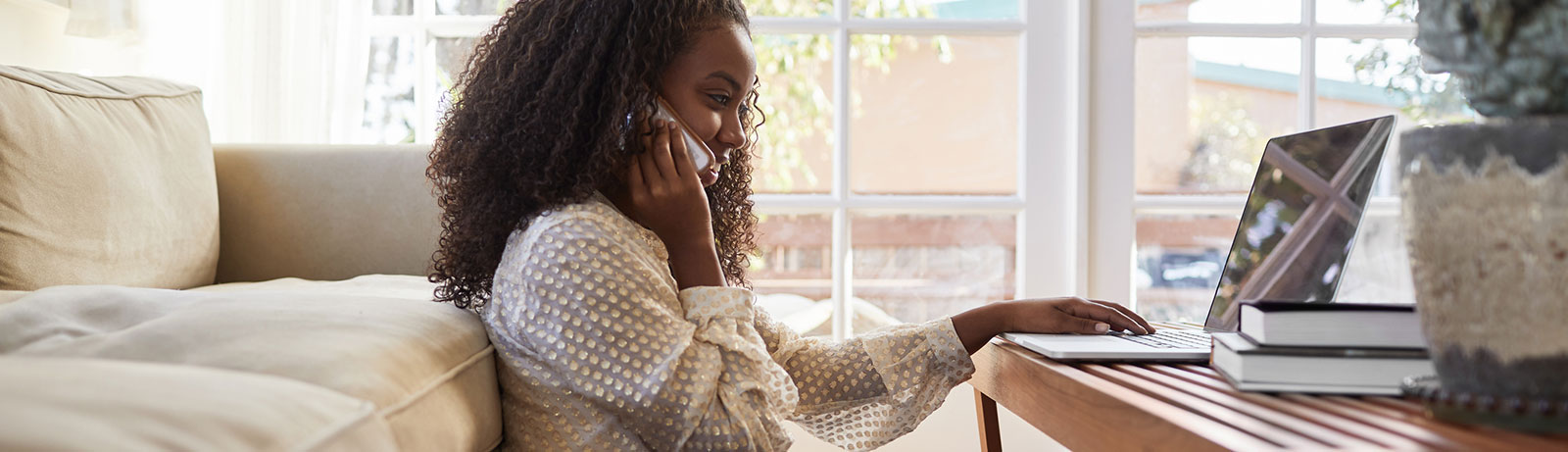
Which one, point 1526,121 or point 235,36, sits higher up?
point 235,36

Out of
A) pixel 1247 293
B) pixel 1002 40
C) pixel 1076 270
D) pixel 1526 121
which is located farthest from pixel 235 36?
pixel 1526 121

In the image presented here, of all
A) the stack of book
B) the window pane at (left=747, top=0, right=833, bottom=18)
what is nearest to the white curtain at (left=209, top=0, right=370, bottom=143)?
A: the window pane at (left=747, top=0, right=833, bottom=18)

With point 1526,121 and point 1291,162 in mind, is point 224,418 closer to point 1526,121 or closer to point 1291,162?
point 1526,121

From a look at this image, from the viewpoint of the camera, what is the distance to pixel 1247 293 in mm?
1120

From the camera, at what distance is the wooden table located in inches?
22.7

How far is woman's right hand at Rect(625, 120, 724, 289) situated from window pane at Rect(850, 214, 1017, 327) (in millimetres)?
1180

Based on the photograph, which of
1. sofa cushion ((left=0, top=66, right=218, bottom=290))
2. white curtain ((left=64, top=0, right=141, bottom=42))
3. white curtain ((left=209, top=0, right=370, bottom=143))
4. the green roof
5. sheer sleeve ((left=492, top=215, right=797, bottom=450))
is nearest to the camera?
sheer sleeve ((left=492, top=215, right=797, bottom=450))

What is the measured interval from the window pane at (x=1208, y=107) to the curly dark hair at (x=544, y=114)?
1.36 metres

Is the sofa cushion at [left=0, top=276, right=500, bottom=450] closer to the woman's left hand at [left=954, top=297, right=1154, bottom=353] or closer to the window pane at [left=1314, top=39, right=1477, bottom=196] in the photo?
the woman's left hand at [left=954, top=297, right=1154, bottom=353]

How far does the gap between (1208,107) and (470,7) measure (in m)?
1.53

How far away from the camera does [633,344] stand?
877 millimetres

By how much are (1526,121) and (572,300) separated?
2.15 feet

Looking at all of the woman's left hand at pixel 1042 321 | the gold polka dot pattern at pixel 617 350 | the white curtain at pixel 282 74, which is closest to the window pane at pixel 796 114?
the white curtain at pixel 282 74

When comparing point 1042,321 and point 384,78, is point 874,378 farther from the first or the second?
point 384,78
